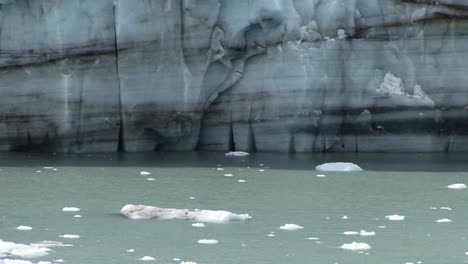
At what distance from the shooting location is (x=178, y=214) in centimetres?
853

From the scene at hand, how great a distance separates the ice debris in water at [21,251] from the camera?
23.2ft

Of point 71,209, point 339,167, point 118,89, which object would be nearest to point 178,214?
point 71,209

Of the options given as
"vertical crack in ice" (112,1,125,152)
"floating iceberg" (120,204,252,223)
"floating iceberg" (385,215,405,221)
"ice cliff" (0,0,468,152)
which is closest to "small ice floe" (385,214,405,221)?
"floating iceberg" (385,215,405,221)

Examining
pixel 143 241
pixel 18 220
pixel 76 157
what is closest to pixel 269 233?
pixel 143 241

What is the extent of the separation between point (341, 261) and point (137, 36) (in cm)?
555

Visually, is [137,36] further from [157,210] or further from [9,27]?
[157,210]

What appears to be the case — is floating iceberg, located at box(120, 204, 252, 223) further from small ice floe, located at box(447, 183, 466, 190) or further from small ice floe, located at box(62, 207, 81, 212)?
small ice floe, located at box(447, 183, 466, 190)

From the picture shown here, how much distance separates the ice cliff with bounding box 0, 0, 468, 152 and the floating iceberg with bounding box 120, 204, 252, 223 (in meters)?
3.61

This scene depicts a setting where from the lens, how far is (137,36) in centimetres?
1197

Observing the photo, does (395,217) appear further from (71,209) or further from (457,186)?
(71,209)

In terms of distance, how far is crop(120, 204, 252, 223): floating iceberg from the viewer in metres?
8.39

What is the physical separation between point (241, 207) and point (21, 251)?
2397 mm

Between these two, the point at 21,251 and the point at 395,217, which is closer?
the point at 21,251

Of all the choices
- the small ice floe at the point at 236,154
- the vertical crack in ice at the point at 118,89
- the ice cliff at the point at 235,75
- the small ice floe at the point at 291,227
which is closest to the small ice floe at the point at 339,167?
the ice cliff at the point at 235,75
